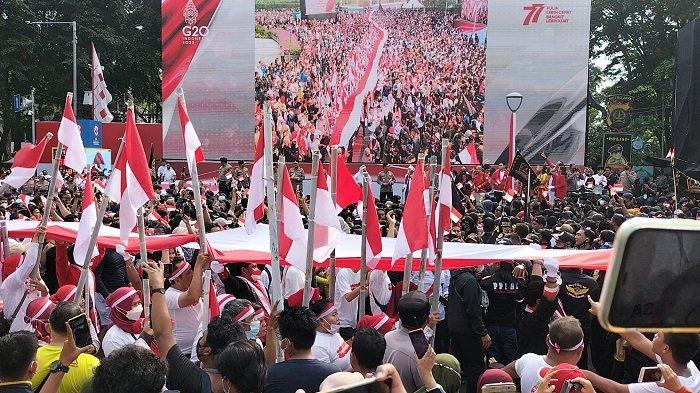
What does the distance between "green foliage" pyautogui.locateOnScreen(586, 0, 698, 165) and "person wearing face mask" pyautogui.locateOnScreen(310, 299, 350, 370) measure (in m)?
35.1

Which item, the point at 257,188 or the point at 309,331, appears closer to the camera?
the point at 309,331

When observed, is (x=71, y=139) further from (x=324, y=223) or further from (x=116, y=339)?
(x=116, y=339)

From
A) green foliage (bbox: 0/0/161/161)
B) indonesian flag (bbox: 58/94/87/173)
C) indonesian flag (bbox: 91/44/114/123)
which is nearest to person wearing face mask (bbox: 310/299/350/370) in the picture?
indonesian flag (bbox: 58/94/87/173)

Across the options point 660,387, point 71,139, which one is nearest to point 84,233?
point 71,139

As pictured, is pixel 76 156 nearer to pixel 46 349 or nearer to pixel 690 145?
pixel 46 349

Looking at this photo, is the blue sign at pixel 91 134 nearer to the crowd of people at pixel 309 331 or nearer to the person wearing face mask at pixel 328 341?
the crowd of people at pixel 309 331

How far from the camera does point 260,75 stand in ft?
101

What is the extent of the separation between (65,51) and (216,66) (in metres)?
10.5

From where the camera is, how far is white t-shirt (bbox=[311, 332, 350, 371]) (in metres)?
5.18

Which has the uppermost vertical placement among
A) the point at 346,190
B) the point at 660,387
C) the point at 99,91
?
the point at 99,91

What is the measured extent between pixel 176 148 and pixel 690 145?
20961mm

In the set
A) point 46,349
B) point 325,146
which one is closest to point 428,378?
point 46,349

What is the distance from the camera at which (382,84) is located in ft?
96.8

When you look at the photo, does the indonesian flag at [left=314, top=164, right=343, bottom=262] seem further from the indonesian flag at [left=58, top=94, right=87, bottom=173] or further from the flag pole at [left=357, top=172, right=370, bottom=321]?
the indonesian flag at [left=58, top=94, right=87, bottom=173]
